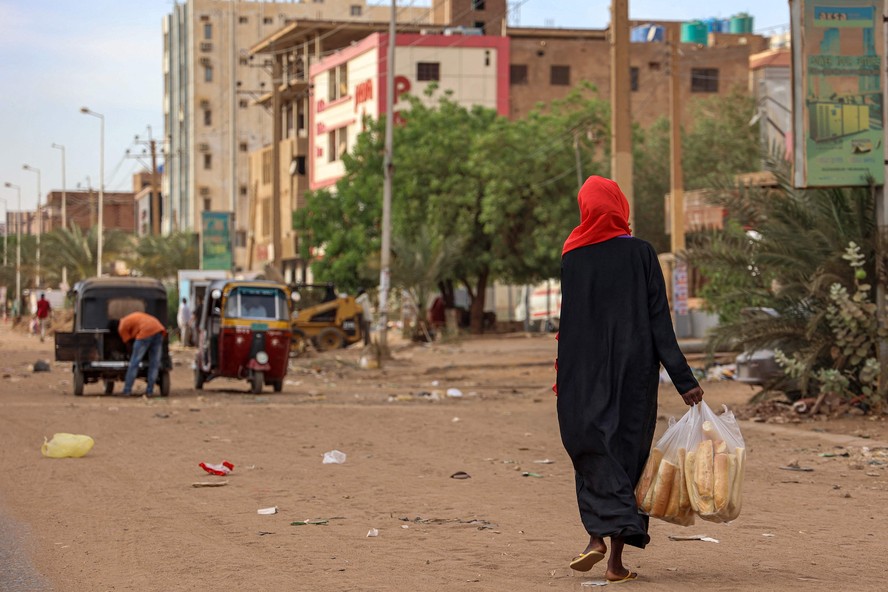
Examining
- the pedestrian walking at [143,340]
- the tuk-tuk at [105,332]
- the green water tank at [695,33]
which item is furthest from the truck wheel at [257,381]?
the green water tank at [695,33]

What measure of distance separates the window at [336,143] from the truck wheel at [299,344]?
30.2 meters

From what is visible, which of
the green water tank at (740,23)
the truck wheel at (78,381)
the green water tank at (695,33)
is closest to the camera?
the truck wheel at (78,381)

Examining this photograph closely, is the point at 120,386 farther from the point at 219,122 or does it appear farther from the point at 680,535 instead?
the point at 219,122

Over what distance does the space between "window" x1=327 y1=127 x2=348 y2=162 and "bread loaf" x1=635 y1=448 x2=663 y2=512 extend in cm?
6611

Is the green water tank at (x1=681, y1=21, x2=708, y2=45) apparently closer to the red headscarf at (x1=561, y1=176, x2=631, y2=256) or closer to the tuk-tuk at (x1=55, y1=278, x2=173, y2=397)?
the tuk-tuk at (x1=55, y1=278, x2=173, y2=397)

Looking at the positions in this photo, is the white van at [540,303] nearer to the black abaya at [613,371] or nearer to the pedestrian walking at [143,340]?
the pedestrian walking at [143,340]

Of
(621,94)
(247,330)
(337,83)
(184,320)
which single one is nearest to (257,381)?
(247,330)

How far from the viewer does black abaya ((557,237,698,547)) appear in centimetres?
700

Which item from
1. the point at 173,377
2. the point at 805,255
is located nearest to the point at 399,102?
the point at 173,377

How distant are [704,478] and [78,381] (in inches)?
741

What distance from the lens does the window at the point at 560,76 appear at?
73812mm

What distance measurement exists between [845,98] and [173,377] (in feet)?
61.8

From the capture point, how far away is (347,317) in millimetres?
44750

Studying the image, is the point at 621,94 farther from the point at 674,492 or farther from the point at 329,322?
the point at 329,322
